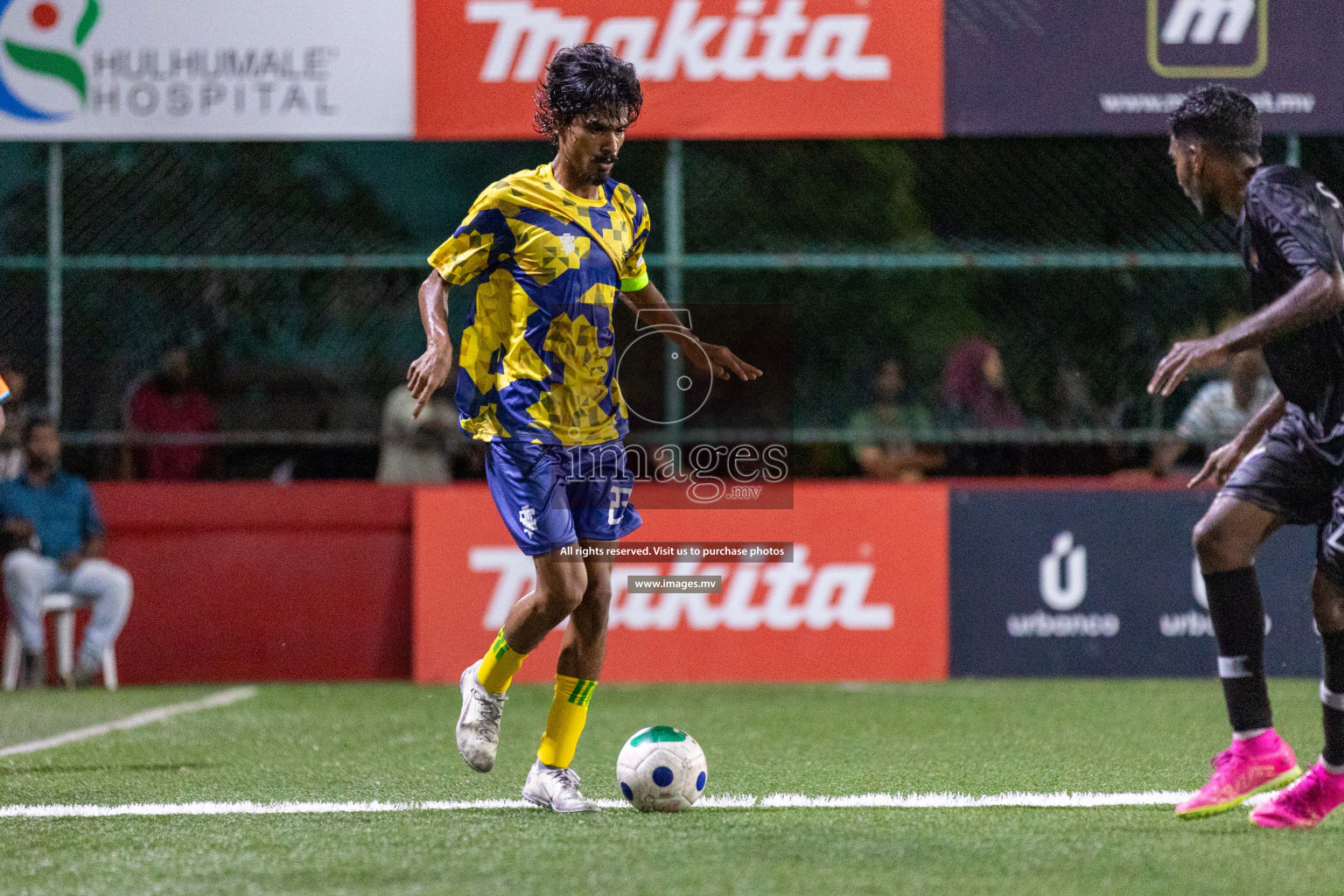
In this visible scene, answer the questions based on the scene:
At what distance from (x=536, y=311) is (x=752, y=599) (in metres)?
5.02

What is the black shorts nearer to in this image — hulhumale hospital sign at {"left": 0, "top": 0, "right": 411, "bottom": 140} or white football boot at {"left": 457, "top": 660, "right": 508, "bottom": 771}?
white football boot at {"left": 457, "top": 660, "right": 508, "bottom": 771}

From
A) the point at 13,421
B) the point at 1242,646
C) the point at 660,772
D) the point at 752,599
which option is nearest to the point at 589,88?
the point at 660,772

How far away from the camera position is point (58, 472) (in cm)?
1049

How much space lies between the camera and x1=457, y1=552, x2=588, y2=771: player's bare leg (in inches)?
210

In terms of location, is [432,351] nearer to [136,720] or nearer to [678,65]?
[136,720]

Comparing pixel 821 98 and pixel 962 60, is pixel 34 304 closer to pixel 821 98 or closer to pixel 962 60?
pixel 821 98

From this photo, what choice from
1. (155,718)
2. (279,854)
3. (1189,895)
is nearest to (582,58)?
(279,854)

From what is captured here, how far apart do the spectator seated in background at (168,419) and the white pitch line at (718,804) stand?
5.35 m

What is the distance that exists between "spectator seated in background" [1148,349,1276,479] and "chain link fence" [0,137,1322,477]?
6.2 inches

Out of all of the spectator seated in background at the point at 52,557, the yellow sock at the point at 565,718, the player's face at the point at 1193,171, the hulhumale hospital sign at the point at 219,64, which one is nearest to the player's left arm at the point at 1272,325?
the player's face at the point at 1193,171

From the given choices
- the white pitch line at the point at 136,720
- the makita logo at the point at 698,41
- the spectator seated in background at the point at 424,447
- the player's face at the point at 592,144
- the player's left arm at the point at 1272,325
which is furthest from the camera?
the spectator seated in background at the point at 424,447

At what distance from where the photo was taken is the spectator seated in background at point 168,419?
425 inches

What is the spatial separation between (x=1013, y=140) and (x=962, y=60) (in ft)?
4.19

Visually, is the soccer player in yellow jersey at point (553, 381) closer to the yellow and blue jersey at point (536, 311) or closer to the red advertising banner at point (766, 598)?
the yellow and blue jersey at point (536, 311)
